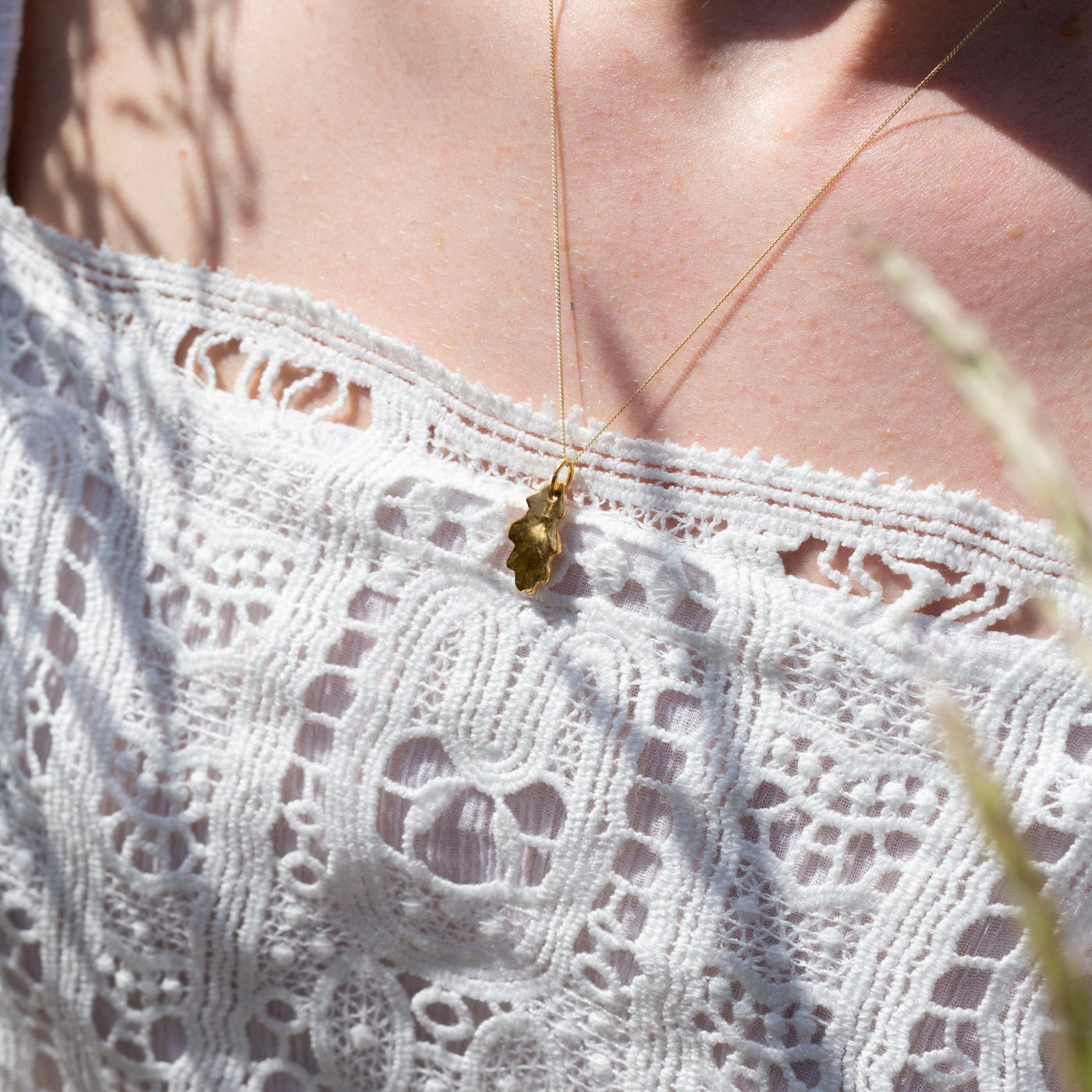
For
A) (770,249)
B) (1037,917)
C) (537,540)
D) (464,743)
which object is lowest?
Answer: (1037,917)

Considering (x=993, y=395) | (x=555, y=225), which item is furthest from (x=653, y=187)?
(x=993, y=395)

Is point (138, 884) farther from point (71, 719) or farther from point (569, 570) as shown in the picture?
point (569, 570)

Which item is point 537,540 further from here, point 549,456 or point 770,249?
point 770,249

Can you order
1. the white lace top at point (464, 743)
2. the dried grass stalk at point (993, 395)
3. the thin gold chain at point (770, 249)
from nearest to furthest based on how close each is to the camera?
the dried grass stalk at point (993, 395)
the white lace top at point (464, 743)
the thin gold chain at point (770, 249)

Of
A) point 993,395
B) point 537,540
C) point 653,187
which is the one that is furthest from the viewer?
point 653,187

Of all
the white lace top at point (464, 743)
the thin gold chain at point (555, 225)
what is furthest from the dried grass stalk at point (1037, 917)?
the thin gold chain at point (555, 225)

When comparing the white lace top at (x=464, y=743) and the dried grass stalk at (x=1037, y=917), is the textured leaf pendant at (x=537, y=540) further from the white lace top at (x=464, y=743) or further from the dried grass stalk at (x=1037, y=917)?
the dried grass stalk at (x=1037, y=917)
